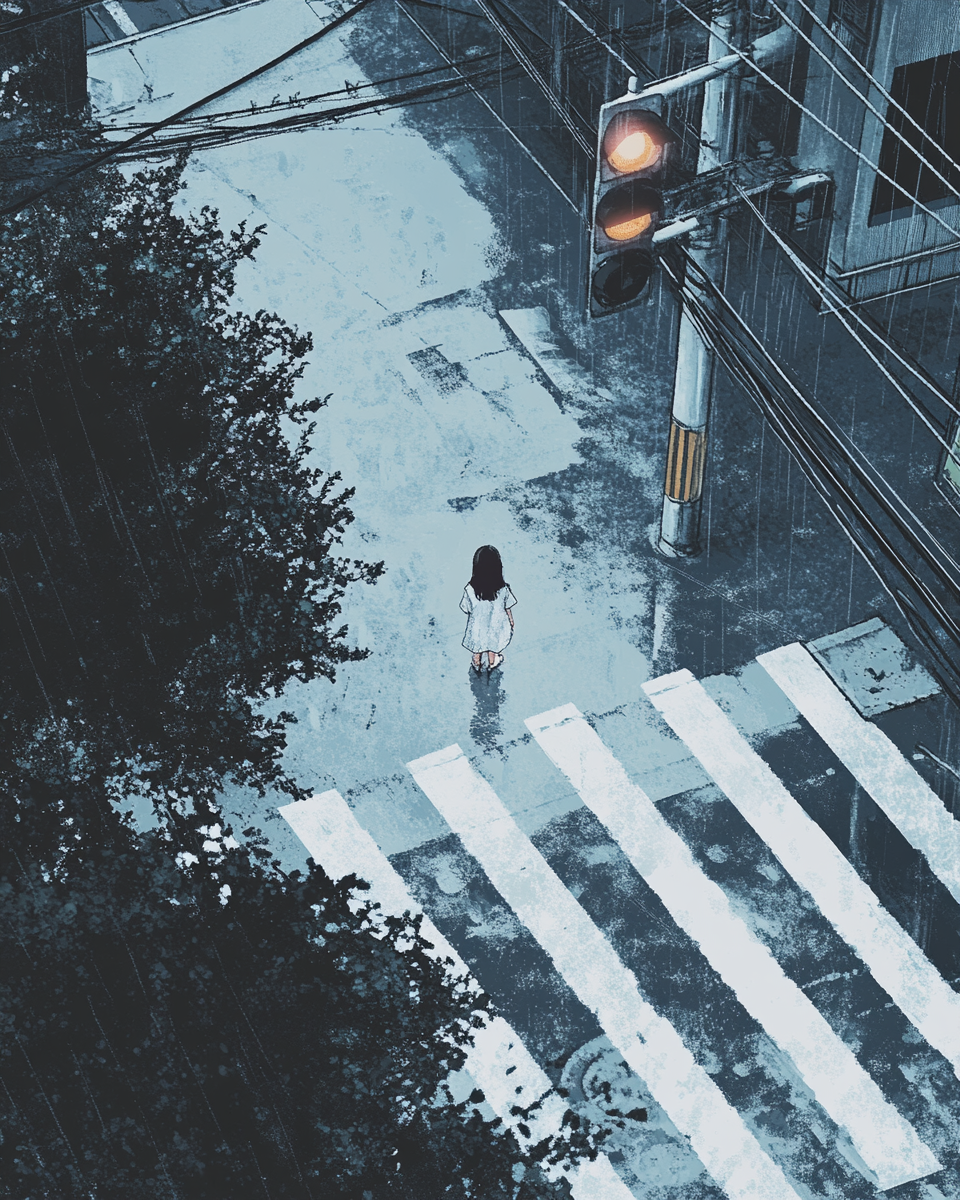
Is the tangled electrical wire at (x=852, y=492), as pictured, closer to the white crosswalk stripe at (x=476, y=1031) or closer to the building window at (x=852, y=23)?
the building window at (x=852, y=23)

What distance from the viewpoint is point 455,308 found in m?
16.0

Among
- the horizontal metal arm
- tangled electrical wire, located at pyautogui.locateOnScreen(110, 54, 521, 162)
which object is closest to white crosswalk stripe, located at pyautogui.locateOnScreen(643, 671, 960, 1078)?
the horizontal metal arm

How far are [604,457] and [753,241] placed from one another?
12.5 feet

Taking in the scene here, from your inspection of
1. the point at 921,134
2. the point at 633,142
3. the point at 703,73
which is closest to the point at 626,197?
the point at 633,142

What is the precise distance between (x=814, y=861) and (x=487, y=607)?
335 centimetres

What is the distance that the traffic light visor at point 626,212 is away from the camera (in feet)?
28.7

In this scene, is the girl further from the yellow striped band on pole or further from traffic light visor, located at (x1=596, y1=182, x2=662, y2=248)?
traffic light visor, located at (x1=596, y1=182, x2=662, y2=248)

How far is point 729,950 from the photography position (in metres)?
10.9

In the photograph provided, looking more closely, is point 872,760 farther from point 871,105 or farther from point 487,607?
point 871,105

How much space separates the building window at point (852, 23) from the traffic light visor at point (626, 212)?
6.50m

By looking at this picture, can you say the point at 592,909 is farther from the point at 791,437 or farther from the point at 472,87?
the point at 472,87

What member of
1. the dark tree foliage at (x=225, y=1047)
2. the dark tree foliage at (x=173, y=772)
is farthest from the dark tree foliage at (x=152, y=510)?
the dark tree foliage at (x=225, y=1047)

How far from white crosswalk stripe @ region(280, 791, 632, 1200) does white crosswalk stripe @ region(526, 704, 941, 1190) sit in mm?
1623

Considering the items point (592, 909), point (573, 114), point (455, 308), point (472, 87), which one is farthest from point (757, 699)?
point (472, 87)
